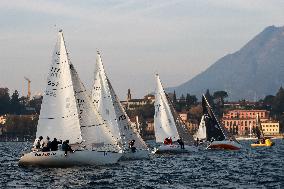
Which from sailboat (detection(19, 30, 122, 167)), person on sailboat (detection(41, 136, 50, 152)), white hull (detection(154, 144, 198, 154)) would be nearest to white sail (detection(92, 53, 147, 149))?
sailboat (detection(19, 30, 122, 167))

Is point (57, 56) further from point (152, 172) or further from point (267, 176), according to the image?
point (267, 176)

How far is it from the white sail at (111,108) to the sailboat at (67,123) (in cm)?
1036

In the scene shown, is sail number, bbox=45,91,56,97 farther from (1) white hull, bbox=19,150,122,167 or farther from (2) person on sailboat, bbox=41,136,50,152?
(1) white hull, bbox=19,150,122,167

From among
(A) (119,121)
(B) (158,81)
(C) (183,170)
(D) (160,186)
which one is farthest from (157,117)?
(D) (160,186)

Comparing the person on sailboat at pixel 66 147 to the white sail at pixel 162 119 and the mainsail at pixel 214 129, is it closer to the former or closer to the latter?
the white sail at pixel 162 119

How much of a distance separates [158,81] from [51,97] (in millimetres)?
33502

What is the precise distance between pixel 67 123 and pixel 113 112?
1323 cm

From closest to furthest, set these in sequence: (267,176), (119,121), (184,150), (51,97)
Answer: (267,176), (51,97), (119,121), (184,150)

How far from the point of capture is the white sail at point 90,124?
46.4 m

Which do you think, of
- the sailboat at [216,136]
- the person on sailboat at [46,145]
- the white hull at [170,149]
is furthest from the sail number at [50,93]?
the sailboat at [216,136]

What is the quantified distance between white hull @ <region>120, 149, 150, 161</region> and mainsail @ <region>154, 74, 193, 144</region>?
53.4 ft

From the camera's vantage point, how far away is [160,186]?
115 ft

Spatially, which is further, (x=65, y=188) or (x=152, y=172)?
(x=152, y=172)

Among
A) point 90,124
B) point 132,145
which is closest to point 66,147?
point 90,124
